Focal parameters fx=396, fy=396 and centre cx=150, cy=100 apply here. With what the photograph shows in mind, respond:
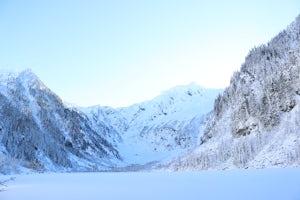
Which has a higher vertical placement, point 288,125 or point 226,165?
point 288,125

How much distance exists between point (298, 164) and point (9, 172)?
136821mm

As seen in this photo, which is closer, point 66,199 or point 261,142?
point 66,199

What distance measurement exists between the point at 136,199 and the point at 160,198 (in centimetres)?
236

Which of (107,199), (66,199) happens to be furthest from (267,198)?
(66,199)

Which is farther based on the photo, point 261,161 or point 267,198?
point 261,161

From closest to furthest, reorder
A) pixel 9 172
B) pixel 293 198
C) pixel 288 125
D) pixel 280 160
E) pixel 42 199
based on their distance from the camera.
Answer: pixel 293 198
pixel 42 199
pixel 280 160
pixel 288 125
pixel 9 172

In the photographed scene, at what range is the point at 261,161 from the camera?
Result: 16625 centimetres

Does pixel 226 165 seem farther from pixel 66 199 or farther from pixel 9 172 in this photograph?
pixel 66 199

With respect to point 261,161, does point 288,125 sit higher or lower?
higher

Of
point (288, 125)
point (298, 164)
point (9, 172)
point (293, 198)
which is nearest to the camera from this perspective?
point (293, 198)

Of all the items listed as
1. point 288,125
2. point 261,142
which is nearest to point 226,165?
point 261,142

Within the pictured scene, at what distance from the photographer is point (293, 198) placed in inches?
1201

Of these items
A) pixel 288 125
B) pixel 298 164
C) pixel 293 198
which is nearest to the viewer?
pixel 293 198

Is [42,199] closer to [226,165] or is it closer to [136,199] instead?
[136,199]
